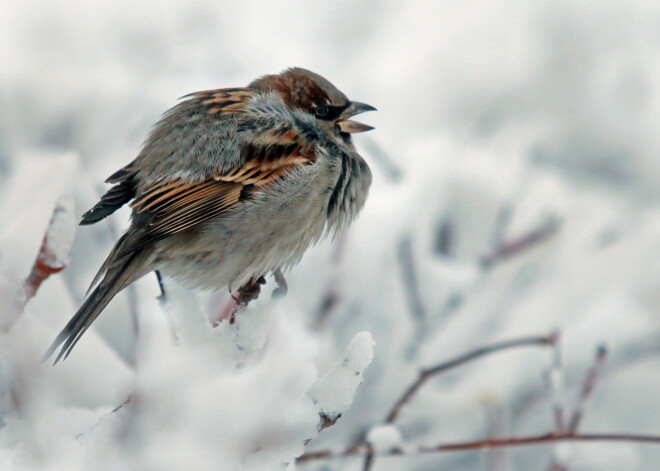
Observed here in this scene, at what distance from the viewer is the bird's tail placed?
190 cm

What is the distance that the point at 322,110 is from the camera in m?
2.88

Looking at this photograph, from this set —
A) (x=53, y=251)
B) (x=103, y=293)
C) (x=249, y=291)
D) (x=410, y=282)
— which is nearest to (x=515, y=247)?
(x=410, y=282)

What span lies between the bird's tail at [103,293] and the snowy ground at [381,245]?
57 millimetres

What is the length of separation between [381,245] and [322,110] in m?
1.07

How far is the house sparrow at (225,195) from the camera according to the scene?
7.86 feet

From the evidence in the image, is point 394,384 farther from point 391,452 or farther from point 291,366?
point 291,366

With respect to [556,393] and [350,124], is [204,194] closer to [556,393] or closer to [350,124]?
[350,124]

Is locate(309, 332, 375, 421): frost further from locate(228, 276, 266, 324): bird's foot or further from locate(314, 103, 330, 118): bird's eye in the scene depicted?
locate(314, 103, 330, 118): bird's eye

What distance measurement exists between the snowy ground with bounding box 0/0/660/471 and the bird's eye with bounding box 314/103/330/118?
532 mm

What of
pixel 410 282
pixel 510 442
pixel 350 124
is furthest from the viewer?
pixel 410 282

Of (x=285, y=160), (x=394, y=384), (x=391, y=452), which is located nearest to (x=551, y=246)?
(x=394, y=384)

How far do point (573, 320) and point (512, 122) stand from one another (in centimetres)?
140

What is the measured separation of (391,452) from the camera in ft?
7.04

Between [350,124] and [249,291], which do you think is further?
[350,124]
